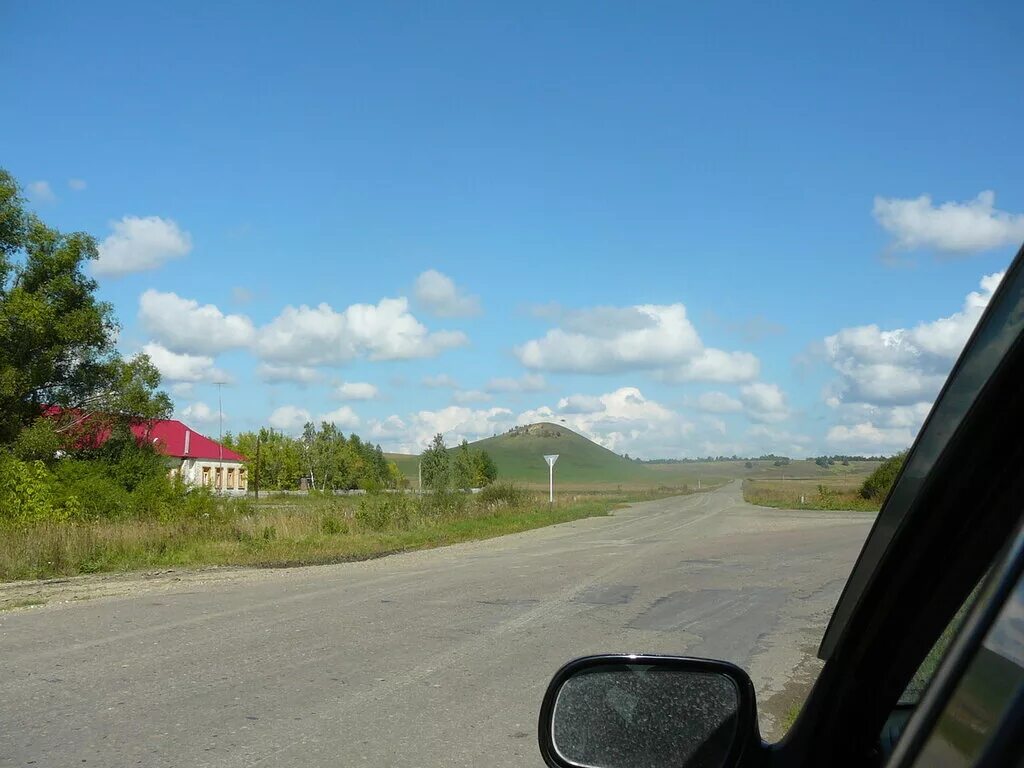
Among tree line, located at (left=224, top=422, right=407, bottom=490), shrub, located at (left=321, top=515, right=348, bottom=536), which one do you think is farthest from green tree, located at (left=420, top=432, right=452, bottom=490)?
tree line, located at (left=224, top=422, right=407, bottom=490)

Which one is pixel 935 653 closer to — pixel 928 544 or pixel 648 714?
pixel 928 544

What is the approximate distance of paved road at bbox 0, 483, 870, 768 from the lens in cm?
607

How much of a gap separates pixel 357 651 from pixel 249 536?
55.9 feet

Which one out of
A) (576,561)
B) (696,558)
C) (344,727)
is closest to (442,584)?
(576,561)

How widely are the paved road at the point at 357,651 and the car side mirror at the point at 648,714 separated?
10.4 ft

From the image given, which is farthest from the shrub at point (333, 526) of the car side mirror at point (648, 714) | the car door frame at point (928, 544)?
the car door frame at point (928, 544)

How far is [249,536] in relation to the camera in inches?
982

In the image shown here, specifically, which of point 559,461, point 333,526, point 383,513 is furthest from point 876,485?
point 559,461

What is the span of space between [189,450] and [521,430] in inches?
4562

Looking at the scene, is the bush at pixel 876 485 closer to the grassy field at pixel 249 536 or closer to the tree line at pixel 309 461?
the grassy field at pixel 249 536

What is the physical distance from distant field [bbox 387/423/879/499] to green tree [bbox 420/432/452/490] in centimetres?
8599

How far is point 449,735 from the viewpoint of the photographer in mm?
6246

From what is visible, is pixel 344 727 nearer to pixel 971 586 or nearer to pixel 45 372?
pixel 971 586

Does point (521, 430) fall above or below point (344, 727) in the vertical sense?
above
